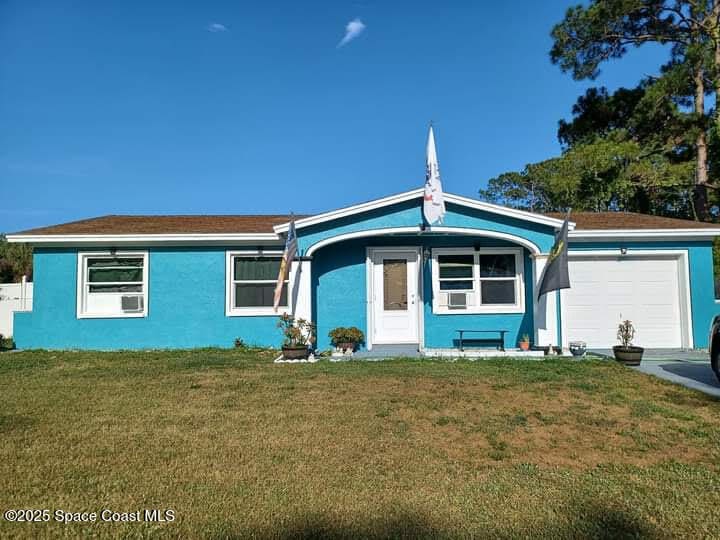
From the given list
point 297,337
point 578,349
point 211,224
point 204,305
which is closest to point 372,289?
point 297,337

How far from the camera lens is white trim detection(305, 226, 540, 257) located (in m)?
10.1

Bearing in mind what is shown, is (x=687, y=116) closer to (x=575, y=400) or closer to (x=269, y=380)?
(x=575, y=400)

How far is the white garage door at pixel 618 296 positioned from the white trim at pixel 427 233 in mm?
1433

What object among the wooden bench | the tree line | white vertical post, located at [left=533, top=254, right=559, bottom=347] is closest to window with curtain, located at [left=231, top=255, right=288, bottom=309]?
the wooden bench

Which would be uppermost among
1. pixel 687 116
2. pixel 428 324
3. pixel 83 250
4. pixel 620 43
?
pixel 620 43

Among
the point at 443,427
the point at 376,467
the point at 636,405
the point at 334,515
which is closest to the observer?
the point at 334,515

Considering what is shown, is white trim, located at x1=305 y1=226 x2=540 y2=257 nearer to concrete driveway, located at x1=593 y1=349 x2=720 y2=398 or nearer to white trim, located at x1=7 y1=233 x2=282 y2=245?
white trim, located at x1=7 y1=233 x2=282 y2=245

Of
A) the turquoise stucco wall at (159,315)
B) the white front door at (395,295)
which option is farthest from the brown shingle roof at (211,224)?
the white front door at (395,295)

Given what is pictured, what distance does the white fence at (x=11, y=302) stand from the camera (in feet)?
42.0

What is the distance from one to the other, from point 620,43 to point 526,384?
1656 centimetres

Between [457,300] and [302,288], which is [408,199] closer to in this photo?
[457,300]

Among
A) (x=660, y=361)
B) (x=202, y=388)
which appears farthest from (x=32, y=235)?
(x=660, y=361)

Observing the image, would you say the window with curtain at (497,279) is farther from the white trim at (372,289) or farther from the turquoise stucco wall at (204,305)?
the white trim at (372,289)

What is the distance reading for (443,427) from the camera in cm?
494
